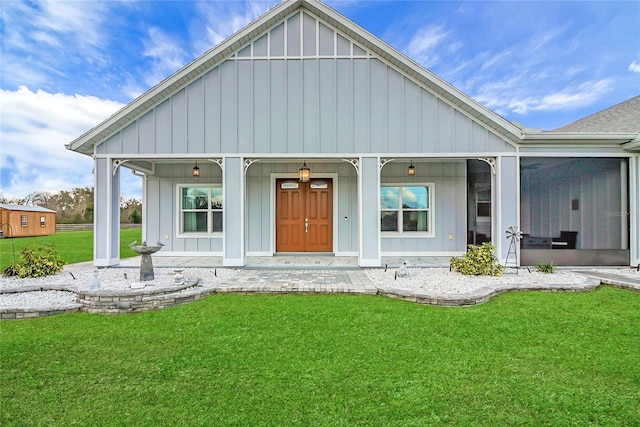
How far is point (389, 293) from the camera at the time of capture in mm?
5035

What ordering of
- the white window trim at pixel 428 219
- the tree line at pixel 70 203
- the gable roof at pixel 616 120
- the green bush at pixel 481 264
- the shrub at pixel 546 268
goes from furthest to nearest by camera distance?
the tree line at pixel 70 203 < the white window trim at pixel 428 219 < the gable roof at pixel 616 120 < the shrub at pixel 546 268 < the green bush at pixel 481 264

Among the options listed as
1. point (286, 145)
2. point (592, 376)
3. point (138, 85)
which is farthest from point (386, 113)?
point (138, 85)

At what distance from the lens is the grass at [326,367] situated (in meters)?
2.14

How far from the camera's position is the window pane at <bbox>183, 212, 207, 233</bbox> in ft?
30.1

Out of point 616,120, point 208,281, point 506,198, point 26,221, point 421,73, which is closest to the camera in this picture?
point 208,281

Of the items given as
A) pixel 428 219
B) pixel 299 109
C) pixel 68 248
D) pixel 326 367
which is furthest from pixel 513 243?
pixel 68 248

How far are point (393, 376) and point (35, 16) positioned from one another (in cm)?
1253

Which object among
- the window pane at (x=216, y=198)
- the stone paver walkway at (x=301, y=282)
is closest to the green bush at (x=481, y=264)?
the stone paver walkway at (x=301, y=282)

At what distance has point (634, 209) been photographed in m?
7.00

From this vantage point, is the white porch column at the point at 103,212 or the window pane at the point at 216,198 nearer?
the white porch column at the point at 103,212

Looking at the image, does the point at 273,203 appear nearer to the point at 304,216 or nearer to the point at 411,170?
the point at 304,216

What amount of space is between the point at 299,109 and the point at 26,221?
890 inches

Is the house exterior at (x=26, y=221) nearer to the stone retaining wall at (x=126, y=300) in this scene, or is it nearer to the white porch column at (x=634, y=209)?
the stone retaining wall at (x=126, y=300)

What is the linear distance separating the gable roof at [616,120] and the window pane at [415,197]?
5.47 m
